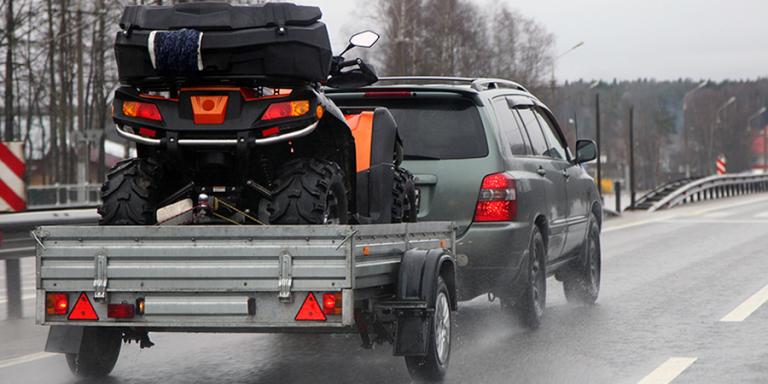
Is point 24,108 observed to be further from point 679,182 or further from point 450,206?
point 450,206

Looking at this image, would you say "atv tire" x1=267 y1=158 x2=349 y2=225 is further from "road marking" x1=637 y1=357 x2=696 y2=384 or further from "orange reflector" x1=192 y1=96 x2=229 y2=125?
"road marking" x1=637 y1=357 x2=696 y2=384

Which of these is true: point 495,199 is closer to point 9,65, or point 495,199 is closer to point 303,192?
point 303,192

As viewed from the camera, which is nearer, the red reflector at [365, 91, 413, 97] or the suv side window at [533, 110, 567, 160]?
the red reflector at [365, 91, 413, 97]

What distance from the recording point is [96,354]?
732cm

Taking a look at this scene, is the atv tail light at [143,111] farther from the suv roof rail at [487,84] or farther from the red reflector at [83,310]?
the suv roof rail at [487,84]

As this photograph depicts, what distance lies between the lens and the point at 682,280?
14.0 metres

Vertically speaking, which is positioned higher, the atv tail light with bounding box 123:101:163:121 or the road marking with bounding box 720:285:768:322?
the atv tail light with bounding box 123:101:163:121

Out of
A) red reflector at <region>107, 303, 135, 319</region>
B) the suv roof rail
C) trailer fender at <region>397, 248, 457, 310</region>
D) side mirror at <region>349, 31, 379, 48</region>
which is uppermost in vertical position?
side mirror at <region>349, 31, 379, 48</region>

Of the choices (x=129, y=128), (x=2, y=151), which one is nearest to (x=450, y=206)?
(x=129, y=128)

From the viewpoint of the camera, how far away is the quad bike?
22.7 ft

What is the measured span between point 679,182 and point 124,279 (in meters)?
38.0

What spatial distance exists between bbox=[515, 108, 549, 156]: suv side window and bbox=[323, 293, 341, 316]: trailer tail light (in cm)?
456

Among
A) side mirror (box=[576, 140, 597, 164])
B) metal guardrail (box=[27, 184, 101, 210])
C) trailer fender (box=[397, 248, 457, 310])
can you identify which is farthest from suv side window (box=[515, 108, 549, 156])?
metal guardrail (box=[27, 184, 101, 210])

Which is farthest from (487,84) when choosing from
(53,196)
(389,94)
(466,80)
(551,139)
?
(53,196)
